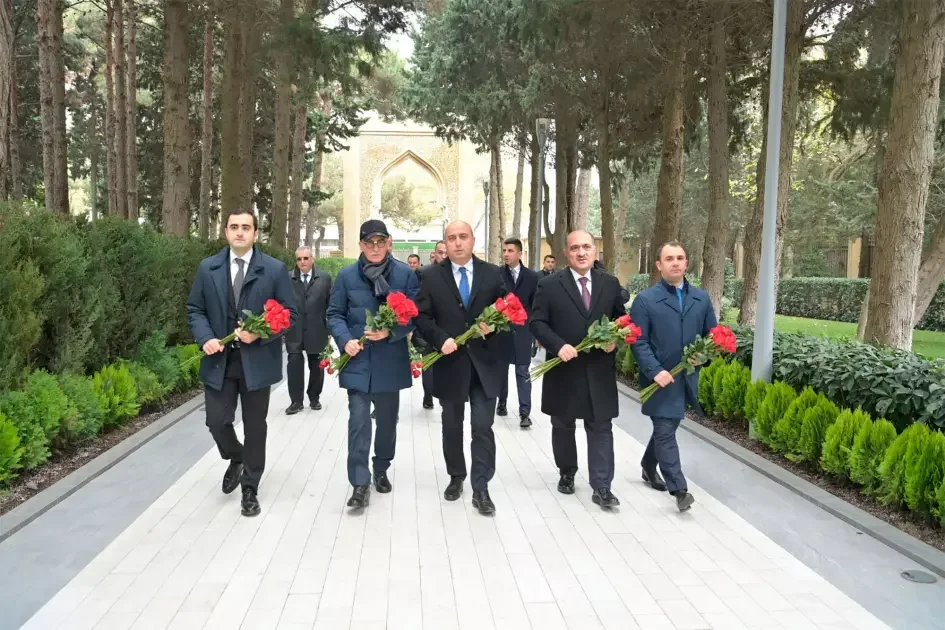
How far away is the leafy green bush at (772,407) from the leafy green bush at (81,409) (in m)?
6.13

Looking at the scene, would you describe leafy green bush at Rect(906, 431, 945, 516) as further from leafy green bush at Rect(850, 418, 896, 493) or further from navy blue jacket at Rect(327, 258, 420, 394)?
navy blue jacket at Rect(327, 258, 420, 394)

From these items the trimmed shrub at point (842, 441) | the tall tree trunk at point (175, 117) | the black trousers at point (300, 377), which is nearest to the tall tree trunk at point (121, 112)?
the tall tree trunk at point (175, 117)

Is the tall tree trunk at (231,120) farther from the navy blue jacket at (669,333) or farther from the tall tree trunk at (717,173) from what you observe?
the navy blue jacket at (669,333)

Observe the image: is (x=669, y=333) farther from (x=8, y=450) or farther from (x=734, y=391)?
(x=8, y=450)

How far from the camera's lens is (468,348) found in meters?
6.04

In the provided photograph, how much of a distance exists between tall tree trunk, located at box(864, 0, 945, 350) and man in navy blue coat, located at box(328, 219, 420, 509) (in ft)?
18.3

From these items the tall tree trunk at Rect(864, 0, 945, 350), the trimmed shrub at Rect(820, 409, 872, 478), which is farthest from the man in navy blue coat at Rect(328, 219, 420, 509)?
the tall tree trunk at Rect(864, 0, 945, 350)

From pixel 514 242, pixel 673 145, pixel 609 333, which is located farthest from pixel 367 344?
pixel 673 145

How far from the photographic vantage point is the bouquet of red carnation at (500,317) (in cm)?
567

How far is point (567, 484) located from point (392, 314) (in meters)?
2.03

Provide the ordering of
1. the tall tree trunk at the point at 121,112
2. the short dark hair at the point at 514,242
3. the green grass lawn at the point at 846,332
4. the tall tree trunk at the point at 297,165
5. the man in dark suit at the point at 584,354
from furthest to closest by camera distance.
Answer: the tall tree trunk at the point at 297,165, the tall tree trunk at the point at 121,112, the green grass lawn at the point at 846,332, the short dark hair at the point at 514,242, the man in dark suit at the point at 584,354

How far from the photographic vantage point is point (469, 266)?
6.18m

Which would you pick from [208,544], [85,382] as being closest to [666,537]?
[208,544]

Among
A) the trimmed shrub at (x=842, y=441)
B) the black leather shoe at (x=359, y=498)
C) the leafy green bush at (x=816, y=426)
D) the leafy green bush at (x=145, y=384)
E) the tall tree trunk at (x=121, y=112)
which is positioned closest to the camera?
the black leather shoe at (x=359, y=498)
